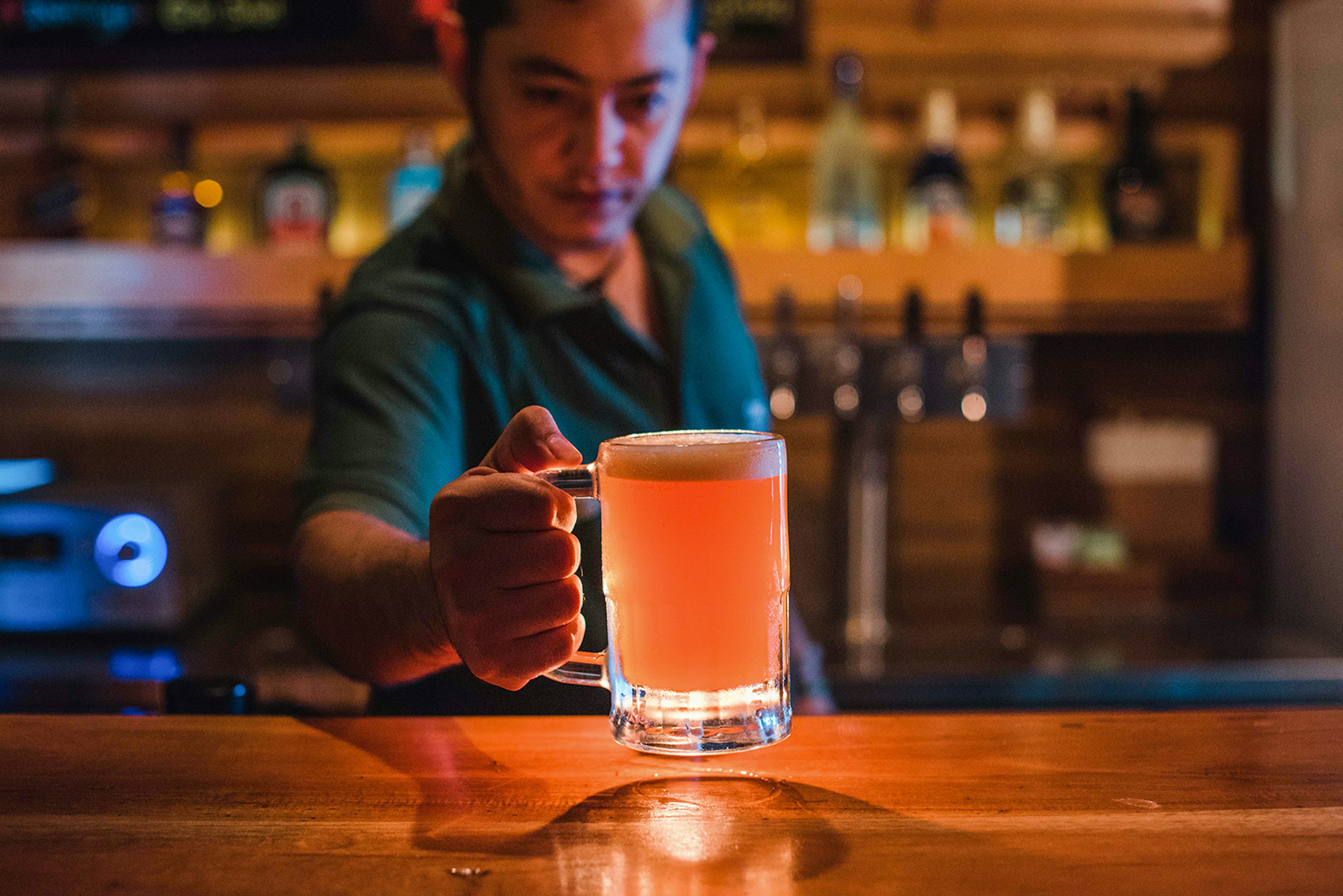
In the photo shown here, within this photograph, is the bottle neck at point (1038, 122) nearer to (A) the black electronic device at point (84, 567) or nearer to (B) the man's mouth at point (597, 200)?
(B) the man's mouth at point (597, 200)

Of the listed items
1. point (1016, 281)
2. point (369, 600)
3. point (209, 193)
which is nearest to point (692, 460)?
point (369, 600)

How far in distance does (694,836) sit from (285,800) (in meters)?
0.24

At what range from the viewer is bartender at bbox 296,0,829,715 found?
798 mm

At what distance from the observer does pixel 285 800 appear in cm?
61

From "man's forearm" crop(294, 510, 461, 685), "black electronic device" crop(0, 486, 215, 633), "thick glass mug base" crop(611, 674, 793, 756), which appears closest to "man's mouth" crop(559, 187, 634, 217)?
"man's forearm" crop(294, 510, 461, 685)

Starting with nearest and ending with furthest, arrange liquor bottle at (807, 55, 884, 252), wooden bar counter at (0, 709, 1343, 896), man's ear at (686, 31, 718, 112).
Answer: wooden bar counter at (0, 709, 1343, 896) < man's ear at (686, 31, 718, 112) < liquor bottle at (807, 55, 884, 252)

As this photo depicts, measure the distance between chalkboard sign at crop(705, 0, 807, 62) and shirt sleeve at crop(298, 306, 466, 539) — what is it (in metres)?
1.18

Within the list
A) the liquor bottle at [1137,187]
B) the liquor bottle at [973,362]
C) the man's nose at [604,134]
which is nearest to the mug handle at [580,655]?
the man's nose at [604,134]

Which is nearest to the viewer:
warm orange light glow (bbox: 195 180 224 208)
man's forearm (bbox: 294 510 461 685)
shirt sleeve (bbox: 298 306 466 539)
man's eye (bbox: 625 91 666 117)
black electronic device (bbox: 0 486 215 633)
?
man's forearm (bbox: 294 510 461 685)

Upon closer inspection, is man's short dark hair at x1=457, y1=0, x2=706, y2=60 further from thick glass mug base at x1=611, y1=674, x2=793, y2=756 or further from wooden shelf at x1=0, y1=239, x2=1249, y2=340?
wooden shelf at x1=0, y1=239, x2=1249, y2=340

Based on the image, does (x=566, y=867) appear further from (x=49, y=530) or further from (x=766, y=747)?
(x=49, y=530)

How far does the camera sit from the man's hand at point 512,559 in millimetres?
576

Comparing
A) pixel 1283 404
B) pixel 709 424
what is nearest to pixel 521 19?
pixel 709 424

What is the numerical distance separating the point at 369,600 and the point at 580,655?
0.71ft
